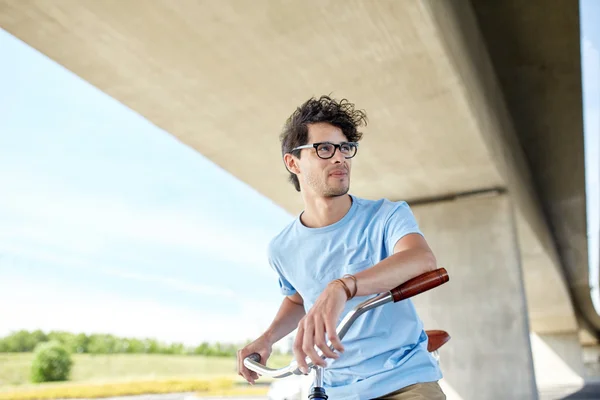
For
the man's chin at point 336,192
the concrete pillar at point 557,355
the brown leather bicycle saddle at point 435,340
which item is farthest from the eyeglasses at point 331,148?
the concrete pillar at point 557,355

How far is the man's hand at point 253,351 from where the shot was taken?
6.80 ft

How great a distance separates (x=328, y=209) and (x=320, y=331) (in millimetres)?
802

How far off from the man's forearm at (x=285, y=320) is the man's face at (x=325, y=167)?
0.52 metres

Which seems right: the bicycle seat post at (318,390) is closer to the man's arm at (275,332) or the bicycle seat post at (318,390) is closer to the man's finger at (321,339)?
the man's finger at (321,339)

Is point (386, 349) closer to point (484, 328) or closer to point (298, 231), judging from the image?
point (298, 231)

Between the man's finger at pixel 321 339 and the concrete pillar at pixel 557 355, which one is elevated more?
the man's finger at pixel 321 339

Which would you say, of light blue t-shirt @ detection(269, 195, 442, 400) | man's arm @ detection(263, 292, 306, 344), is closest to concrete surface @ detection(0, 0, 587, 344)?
man's arm @ detection(263, 292, 306, 344)

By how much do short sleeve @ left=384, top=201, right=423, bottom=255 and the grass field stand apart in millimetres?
24038

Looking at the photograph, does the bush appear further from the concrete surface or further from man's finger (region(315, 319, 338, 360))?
man's finger (region(315, 319, 338, 360))

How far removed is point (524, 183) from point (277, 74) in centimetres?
746

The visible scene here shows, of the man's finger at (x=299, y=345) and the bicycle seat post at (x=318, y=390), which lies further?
the bicycle seat post at (x=318, y=390)

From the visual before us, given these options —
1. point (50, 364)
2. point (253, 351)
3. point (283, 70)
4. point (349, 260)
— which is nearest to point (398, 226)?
point (349, 260)

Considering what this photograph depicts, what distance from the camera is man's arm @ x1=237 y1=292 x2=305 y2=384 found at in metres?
2.08

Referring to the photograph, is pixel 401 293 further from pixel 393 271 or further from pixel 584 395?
pixel 584 395
